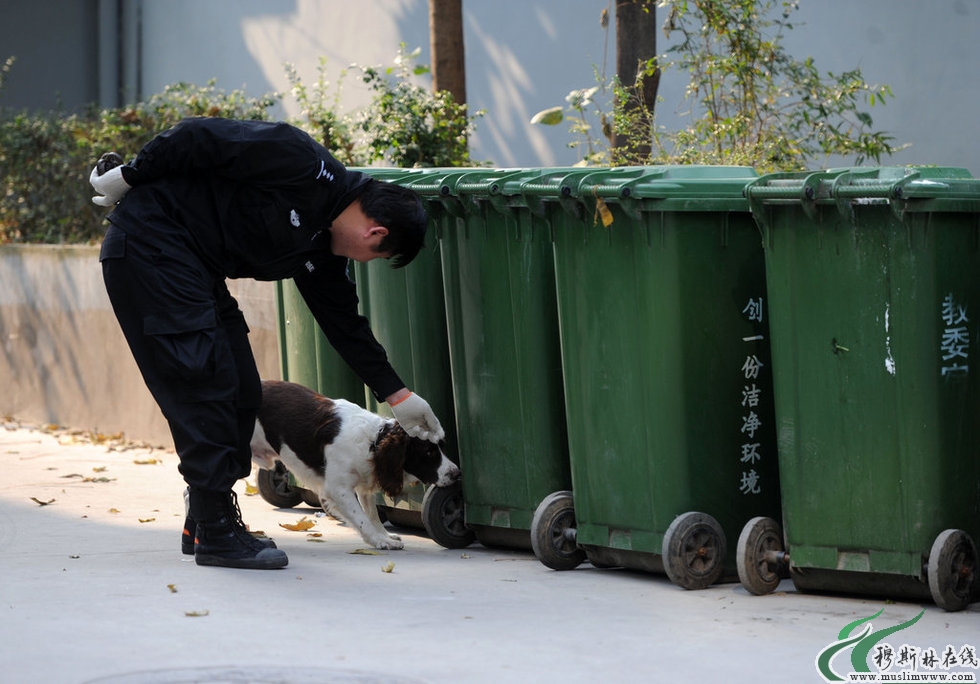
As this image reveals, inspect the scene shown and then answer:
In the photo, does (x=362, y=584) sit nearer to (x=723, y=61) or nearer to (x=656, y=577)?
(x=656, y=577)

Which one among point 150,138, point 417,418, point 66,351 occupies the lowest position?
point 417,418

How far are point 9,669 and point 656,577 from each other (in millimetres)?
2316

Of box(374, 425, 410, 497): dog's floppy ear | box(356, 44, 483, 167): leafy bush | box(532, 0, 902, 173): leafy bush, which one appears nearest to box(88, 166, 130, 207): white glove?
box(374, 425, 410, 497): dog's floppy ear

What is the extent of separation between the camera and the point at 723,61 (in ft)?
26.1

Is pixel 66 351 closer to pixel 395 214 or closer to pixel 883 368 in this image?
pixel 395 214

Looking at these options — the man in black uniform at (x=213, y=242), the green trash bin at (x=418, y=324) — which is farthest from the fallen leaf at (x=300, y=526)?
the man in black uniform at (x=213, y=242)

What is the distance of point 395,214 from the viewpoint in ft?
16.9

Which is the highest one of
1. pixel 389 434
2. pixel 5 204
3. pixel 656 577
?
pixel 5 204

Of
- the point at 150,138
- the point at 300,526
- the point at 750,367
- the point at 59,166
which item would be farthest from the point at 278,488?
the point at 59,166

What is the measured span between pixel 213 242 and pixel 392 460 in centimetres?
121

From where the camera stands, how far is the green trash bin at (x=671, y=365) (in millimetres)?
4906

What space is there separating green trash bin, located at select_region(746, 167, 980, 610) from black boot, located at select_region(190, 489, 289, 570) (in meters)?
1.86

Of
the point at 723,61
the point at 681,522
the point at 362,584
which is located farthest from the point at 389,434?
the point at 723,61

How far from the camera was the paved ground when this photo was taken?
152 inches
